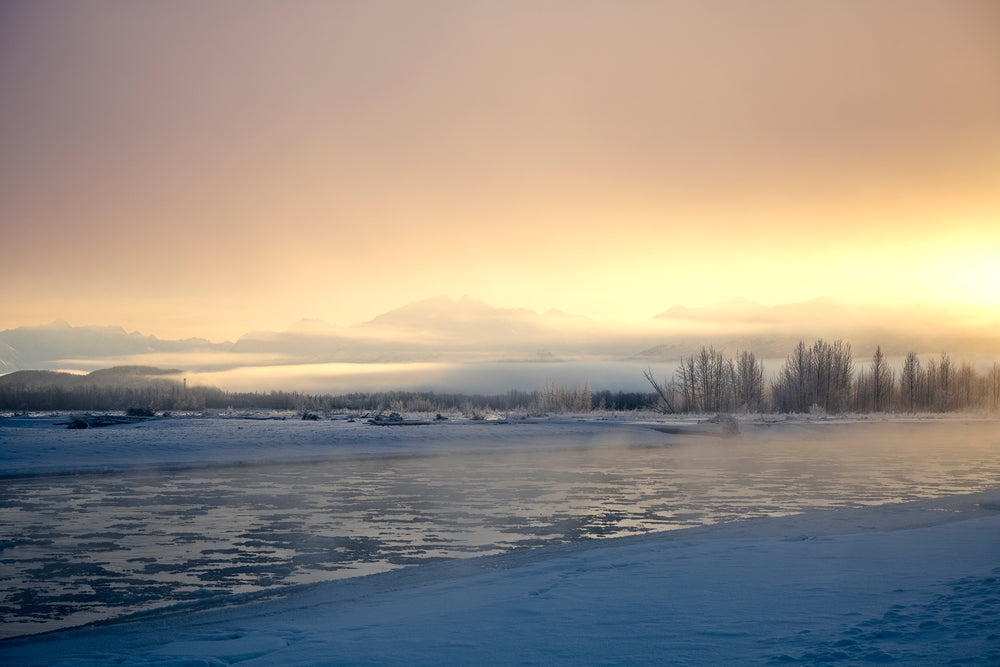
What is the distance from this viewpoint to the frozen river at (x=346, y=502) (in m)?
10.9

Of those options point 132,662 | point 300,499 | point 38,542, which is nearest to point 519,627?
point 132,662

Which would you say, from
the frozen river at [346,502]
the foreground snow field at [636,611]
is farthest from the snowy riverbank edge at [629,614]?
the frozen river at [346,502]

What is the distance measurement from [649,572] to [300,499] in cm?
1218

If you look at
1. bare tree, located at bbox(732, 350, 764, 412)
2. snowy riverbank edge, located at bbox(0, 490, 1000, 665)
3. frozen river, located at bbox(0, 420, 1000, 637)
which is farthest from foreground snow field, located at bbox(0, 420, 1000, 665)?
bare tree, located at bbox(732, 350, 764, 412)

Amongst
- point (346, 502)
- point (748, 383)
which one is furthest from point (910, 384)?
point (346, 502)

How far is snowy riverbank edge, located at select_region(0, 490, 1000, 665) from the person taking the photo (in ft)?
19.8

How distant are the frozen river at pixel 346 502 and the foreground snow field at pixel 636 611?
1462 mm

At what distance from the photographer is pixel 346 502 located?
18469 millimetres

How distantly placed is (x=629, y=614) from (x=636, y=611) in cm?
13

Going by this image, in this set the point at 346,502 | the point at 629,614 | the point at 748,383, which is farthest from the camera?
the point at 748,383

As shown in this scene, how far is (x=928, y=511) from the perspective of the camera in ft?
47.7

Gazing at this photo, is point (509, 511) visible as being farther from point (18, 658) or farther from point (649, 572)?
point (18, 658)

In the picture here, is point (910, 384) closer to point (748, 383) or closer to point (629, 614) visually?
point (748, 383)

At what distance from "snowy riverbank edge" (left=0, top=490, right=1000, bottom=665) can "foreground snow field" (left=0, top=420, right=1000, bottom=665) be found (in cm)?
3
